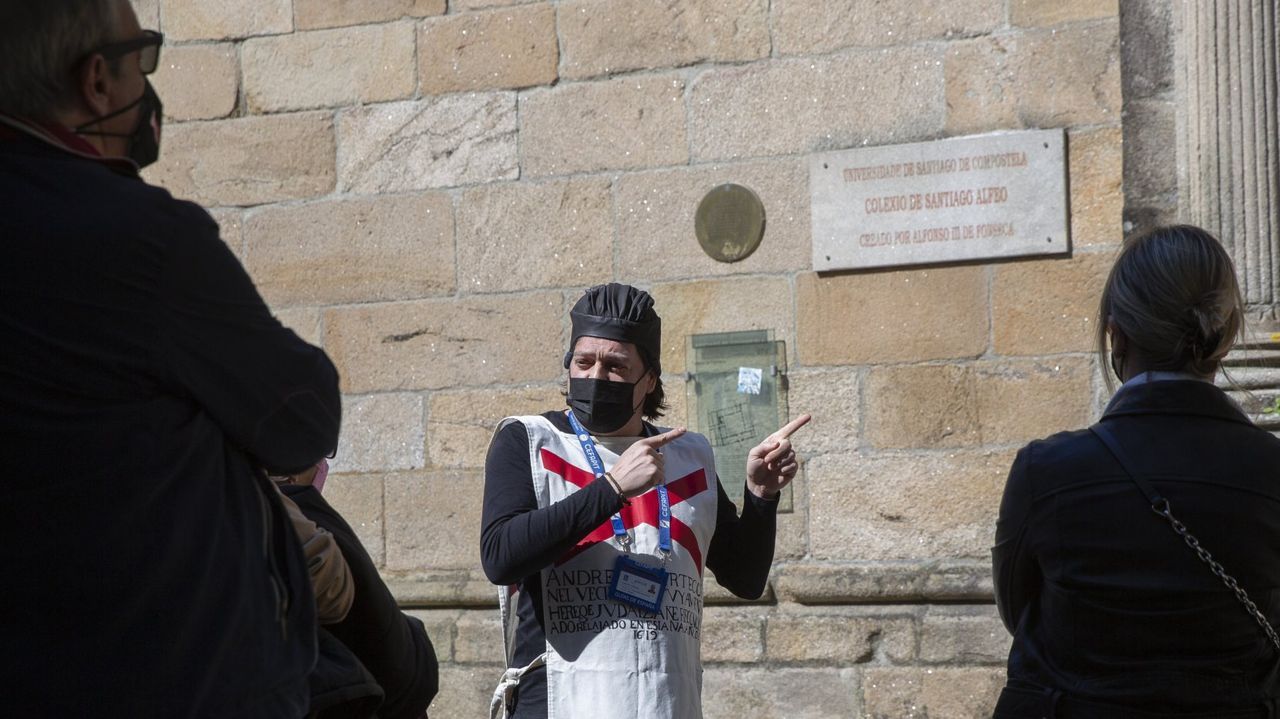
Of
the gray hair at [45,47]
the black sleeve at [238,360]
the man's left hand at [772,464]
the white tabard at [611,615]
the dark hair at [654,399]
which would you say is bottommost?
the white tabard at [611,615]

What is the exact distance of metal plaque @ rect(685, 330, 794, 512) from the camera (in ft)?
17.5

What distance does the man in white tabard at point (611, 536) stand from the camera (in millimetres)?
3193

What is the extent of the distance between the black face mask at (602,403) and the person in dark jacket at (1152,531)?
1122mm

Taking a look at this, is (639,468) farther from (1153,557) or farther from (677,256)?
(677,256)

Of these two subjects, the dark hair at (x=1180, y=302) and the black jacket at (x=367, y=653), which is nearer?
the black jacket at (x=367, y=653)

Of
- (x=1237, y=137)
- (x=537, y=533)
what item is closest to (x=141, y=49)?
(x=537, y=533)

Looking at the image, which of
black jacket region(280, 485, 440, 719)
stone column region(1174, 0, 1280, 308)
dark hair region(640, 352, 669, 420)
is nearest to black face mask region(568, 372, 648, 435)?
dark hair region(640, 352, 669, 420)

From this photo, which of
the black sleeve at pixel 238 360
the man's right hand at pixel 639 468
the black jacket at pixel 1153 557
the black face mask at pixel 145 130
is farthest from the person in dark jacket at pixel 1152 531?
the black face mask at pixel 145 130

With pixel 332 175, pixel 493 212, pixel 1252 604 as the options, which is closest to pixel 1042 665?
pixel 1252 604

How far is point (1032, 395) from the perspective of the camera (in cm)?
502

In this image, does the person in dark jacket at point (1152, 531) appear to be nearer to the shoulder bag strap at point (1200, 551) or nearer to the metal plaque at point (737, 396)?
the shoulder bag strap at point (1200, 551)

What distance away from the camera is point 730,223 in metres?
5.38

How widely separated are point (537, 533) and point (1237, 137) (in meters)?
2.77

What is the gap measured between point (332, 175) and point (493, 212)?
70 cm
